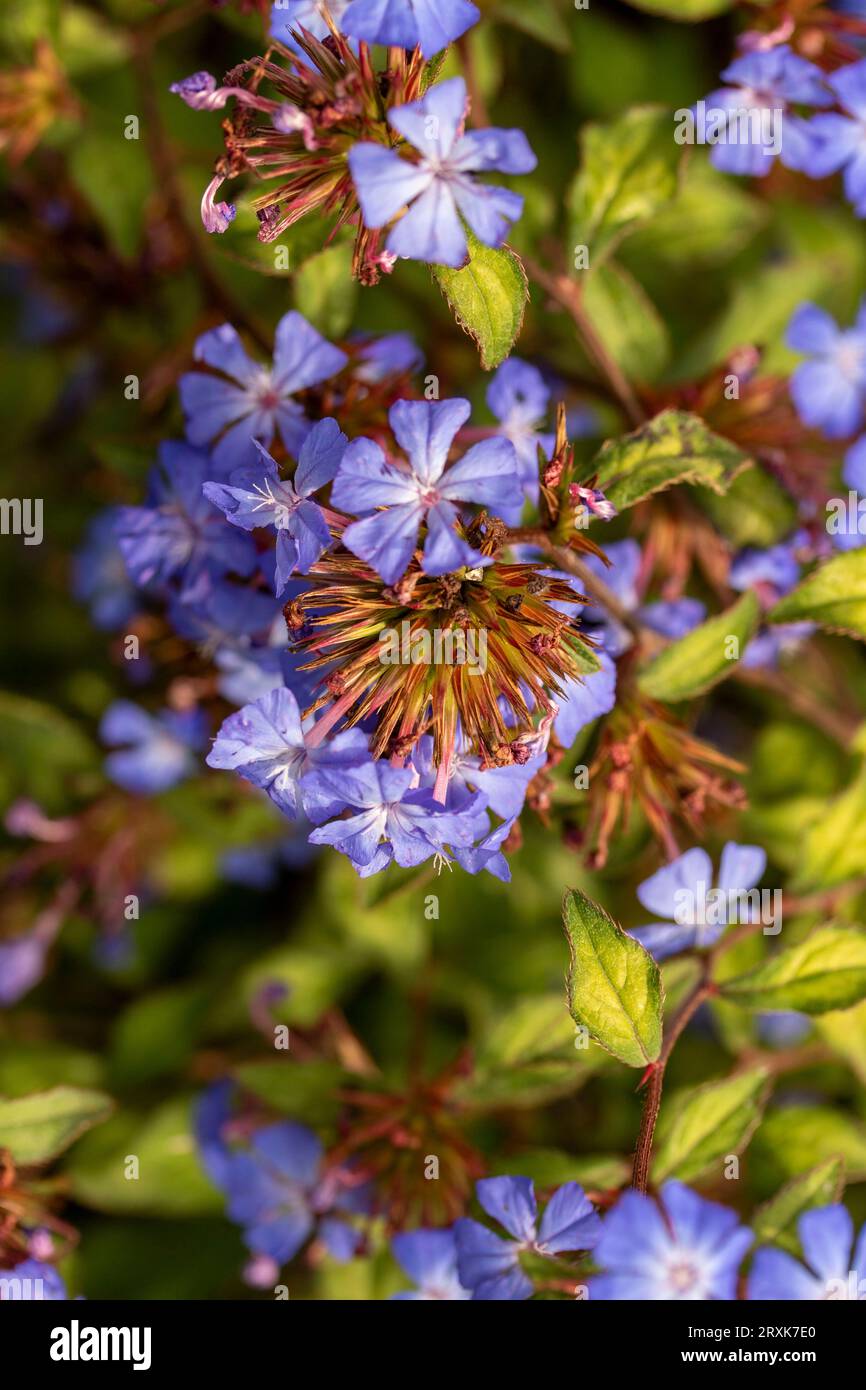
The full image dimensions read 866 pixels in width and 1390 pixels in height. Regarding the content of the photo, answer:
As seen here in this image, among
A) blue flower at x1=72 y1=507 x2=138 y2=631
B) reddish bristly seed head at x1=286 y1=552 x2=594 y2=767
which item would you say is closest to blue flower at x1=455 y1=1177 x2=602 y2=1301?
reddish bristly seed head at x1=286 y1=552 x2=594 y2=767

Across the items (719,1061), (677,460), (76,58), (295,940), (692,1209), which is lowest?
(692,1209)

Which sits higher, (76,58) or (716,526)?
(76,58)

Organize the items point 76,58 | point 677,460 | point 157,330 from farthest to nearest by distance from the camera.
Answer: point 157,330, point 76,58, point 677,460

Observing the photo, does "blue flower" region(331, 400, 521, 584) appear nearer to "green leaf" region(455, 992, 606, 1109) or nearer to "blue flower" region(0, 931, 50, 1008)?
"green leaf" region(455, 992, 606, 1109)

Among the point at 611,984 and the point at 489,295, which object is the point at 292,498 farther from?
the point at 611,984

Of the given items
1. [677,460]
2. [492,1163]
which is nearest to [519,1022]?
[492,1163]

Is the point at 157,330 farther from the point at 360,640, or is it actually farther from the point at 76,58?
the point at 360,640

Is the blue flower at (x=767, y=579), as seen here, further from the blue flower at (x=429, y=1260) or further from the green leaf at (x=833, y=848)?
the blue flower at (x=429, y=1260)
